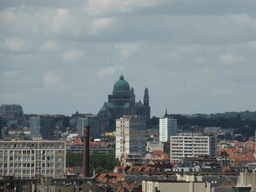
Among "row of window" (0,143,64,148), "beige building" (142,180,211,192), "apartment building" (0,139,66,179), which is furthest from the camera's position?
"row of window" (0,143,64,148)

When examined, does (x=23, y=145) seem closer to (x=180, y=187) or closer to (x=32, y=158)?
(x=32, y=158)

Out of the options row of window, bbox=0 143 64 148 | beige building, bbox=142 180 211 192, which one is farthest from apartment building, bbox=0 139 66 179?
beige building, bbox=142 180 211 192

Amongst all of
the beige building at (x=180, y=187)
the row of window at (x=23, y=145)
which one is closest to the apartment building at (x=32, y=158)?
the row of window at (x=23, y=145)

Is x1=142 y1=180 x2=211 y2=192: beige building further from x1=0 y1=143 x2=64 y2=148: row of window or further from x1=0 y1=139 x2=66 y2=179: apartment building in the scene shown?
x1=0 y1=143 x2=64 y2=148: row of window

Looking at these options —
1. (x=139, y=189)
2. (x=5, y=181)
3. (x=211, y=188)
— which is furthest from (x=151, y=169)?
(x=211, y=188)

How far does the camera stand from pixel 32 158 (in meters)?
156

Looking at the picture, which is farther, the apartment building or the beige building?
the apartment building

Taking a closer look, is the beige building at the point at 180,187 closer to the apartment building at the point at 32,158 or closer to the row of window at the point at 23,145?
the apartment building at the point at 32,158

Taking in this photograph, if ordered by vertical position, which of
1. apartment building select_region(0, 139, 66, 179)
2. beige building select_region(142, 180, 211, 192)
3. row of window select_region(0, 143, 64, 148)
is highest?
row of window select_region(0, 143, 64, 148)

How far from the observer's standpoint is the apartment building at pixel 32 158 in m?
154

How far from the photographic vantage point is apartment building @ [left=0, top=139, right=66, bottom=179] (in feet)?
504

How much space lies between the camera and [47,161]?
156875 mm

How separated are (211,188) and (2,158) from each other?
7448 cm

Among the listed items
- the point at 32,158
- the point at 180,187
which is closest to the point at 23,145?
the point at 32,158
